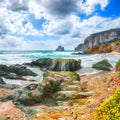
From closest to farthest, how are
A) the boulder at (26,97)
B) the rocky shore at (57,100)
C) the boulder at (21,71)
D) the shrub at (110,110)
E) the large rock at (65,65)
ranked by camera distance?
the shrub at (110,110) < the rocky shore at (57,100) < the boulder at (26,97) < the boulder at (21,71) < the large rock at (65,65)

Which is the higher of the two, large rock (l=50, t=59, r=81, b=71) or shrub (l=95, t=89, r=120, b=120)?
shrub (l=95, t=89, r=120, b=120)

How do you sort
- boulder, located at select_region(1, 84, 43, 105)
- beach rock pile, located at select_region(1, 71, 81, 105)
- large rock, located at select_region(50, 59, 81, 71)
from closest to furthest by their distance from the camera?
boulder, located at select_region(1, 84, 43, 105)
beach rock pile, located at select_region(1, 71, 81, 105)
large rock, located at select_region(50, 59, 81, 71)

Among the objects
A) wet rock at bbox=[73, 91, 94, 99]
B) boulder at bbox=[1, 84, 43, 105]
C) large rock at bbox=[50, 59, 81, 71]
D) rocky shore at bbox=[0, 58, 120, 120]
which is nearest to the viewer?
rocky shore at bbox=[0, 58, 120, 120]

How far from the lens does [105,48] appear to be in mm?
91938

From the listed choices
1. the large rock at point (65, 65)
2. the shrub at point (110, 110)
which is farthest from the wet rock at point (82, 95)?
the large rock at point (65, 65)

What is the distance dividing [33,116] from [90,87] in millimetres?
6419

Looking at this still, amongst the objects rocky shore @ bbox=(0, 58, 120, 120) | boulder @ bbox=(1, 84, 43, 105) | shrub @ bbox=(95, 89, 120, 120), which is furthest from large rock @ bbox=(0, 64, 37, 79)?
shrub @ bbox=(95, 89, 120, 120)

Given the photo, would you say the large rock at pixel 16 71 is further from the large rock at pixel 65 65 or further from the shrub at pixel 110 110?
the shrub at pixel 110 110

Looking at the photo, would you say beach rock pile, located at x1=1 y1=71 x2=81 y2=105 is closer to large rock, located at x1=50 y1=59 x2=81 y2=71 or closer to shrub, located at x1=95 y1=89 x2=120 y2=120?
shrub, located at x1=95 y1=89 x2=120 y2=120

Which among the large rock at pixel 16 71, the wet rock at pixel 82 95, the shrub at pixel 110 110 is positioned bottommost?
the large rock at pixel 16 71

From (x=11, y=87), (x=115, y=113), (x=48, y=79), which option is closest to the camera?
(x=115, y=113)

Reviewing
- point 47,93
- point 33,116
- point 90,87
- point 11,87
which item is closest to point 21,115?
point 33,116

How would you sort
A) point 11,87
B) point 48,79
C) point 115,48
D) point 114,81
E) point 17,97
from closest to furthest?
point 17,97
point 114,81
point 48,79
point 11,87
point 115,48

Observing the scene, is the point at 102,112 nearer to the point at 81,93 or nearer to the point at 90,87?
the point at 81,93
